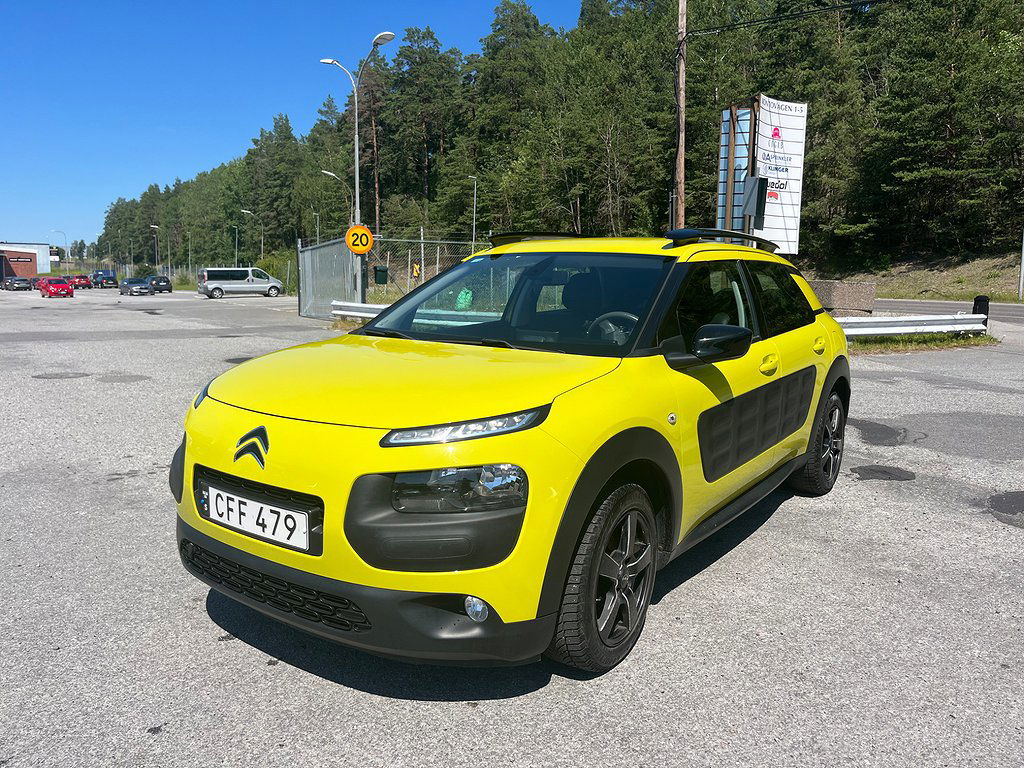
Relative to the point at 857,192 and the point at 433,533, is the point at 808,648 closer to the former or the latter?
the point at 433,533

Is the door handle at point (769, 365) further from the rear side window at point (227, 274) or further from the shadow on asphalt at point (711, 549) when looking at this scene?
the rear side window at point (227, 274)

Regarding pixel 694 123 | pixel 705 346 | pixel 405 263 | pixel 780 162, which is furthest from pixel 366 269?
pixel 694 123

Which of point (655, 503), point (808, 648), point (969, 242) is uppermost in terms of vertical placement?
point (969, 242)

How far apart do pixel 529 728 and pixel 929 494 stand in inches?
167

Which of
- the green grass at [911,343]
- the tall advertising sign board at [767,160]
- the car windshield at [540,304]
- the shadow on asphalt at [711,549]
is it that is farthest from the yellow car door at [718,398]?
the tall advertising sign board at [767,160]

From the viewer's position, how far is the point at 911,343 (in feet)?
49.8

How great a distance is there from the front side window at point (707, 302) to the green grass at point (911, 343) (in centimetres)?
1141

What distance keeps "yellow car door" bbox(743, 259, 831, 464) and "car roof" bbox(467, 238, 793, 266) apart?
17 centimetres

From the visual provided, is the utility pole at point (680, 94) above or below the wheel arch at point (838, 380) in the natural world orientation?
above

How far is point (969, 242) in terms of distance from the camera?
44.3 m

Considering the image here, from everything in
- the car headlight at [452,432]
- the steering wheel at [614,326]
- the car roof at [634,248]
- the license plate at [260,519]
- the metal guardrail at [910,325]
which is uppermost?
the car roof at [634,248]

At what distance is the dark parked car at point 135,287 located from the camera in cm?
5259

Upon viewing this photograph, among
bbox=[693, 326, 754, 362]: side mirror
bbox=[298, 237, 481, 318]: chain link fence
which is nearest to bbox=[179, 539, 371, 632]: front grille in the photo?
bbox=[693, 326, 754, 362]: side mirror

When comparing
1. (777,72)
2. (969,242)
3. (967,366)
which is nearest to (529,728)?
(967,366)
